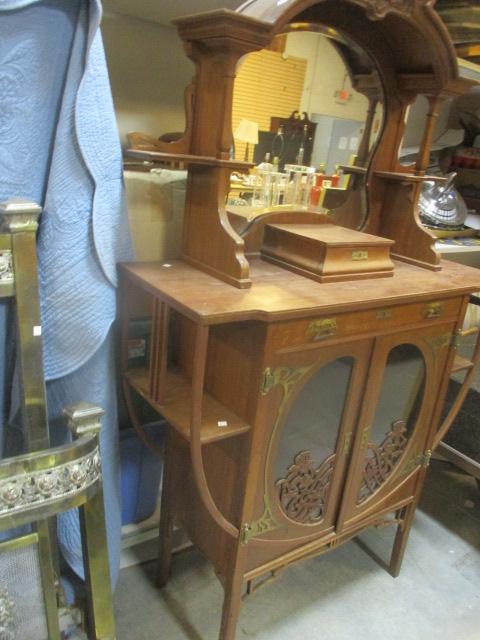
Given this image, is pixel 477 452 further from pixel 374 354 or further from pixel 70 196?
pixel 70 196

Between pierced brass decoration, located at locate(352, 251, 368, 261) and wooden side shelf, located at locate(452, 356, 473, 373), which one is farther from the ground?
pierced brass decoration, located at locate(352, 251, 368, 261)

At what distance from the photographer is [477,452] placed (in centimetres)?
194

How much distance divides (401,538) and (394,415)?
0.49m

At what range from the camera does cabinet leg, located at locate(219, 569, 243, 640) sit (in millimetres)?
1235

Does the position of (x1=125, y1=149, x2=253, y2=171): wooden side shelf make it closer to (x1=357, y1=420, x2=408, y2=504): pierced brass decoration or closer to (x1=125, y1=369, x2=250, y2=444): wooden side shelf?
(x1=125, y1=369, x2=250, y2=444): wooden side shelf

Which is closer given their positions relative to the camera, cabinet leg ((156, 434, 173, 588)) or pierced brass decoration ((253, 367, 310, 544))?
pierced brass decoration ((253, 367, 310, 544))

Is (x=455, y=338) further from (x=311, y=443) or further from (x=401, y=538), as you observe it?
(x=401, y=538)

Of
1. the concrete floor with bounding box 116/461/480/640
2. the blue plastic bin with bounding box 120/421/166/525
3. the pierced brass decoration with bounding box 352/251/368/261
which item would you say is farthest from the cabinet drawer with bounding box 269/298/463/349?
the concrete floor with bounding box 116/461/480/640

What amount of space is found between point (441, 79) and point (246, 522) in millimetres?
1190

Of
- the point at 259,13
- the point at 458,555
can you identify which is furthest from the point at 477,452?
the point at 259,13

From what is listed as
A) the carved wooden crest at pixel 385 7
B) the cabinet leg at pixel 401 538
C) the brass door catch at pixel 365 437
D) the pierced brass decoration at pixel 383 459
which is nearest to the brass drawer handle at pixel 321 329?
the brass door catch at pixel 365 437

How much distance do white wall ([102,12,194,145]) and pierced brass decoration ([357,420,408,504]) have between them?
99 cm

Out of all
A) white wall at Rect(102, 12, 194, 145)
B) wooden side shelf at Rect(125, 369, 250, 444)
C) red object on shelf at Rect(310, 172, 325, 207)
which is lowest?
wooden side shelf at Rect(125, 369, 250, 444)

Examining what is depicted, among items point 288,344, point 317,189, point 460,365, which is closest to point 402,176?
A: point 317,189
